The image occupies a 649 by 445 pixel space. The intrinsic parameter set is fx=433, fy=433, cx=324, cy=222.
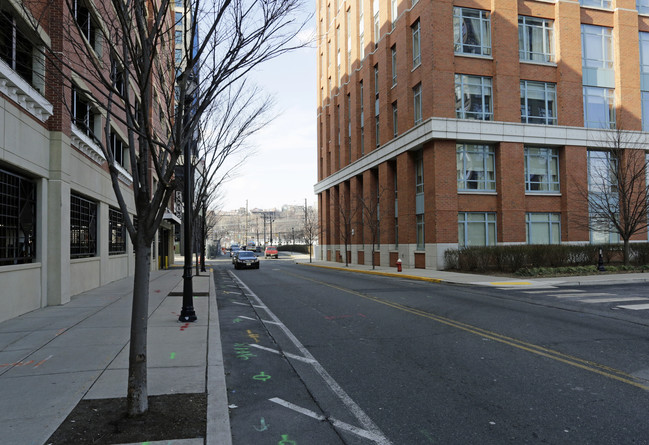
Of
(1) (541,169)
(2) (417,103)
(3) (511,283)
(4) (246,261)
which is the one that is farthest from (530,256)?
(4) (246,261)

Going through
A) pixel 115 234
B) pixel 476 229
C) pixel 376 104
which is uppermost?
pixel 376 104

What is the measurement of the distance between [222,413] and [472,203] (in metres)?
24.8

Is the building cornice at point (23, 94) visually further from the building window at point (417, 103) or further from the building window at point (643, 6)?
the building window at point (643, 6)

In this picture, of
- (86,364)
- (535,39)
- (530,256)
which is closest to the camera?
(86,364)

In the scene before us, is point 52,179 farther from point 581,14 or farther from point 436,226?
point 581,14

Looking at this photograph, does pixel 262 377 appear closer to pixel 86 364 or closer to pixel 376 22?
pixel 86 364

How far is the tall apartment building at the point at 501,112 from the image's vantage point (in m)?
26.3

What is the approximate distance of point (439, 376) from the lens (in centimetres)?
572

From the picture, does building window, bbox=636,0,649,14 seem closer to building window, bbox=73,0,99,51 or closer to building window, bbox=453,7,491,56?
building window, bbox=453,7,491,56

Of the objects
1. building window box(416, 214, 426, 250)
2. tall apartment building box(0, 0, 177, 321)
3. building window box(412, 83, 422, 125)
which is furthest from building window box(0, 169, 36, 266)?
building window box(412, 83, 422, 125)

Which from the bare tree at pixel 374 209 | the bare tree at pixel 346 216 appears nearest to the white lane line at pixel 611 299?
the bare tree at pixel 374 209

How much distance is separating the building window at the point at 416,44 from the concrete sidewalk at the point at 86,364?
23695 mm

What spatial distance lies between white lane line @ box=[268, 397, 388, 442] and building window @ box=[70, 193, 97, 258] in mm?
12428

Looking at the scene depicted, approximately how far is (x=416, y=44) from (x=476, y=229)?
12905mm
